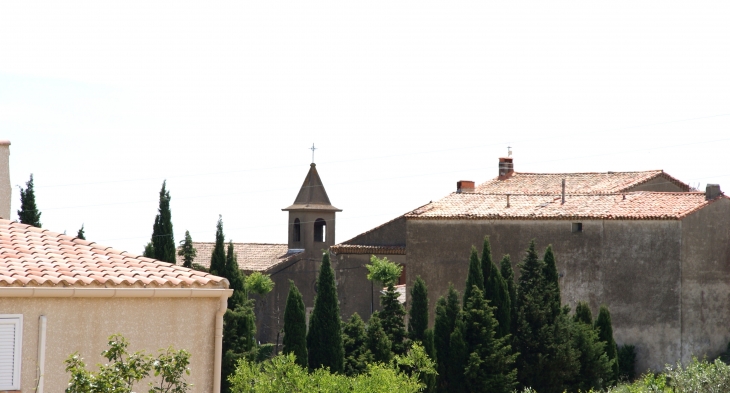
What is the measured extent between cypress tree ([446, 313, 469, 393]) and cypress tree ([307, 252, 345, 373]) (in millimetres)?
2983

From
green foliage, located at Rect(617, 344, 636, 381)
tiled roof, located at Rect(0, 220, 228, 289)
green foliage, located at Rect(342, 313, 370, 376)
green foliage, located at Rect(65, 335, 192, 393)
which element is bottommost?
green foliage, located at Rect(617, 344, 636, 381)

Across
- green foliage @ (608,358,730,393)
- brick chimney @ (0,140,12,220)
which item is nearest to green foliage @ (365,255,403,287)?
green foliage @ (608,358,730,393)

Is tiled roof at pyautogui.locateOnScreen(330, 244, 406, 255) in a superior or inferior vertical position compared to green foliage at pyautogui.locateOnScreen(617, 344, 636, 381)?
superior

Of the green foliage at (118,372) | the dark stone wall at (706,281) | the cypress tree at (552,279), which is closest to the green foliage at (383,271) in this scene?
the cypress tree at (552,279)

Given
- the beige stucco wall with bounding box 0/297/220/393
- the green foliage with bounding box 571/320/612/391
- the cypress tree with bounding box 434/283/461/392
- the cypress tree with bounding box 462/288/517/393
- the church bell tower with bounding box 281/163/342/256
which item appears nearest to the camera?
the beige stucco wall with bounding box 0/297/220/393

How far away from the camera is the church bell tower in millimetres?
49781

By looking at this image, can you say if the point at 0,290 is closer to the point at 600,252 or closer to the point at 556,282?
the point at 556,282

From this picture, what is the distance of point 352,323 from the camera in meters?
28.5

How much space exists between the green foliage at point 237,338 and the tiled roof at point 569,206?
1048cm

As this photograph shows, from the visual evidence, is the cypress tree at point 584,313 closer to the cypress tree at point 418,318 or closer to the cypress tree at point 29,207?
the cypress tree at point 418,318

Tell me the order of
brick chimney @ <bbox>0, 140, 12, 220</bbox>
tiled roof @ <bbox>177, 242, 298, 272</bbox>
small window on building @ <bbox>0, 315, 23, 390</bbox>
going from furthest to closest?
tiled roof @ <bbox>177, 242, 298, 272</bbox> < brick chimney @ <bbox>0, 140, 12, 220</bbox> < small window on building @ <bbox>0, 315, 23, 390</bbox>

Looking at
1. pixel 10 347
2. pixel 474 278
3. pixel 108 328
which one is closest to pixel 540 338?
pixel 474 278

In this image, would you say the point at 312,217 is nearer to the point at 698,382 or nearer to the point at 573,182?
the point at 573,182

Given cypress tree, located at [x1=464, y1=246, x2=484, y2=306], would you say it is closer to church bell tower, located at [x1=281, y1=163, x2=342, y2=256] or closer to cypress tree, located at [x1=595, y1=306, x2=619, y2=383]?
cypress tree, located at [x1=595, y1=306, x2=619, y2=383]
